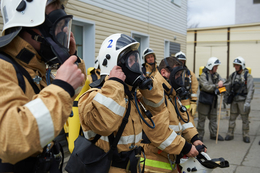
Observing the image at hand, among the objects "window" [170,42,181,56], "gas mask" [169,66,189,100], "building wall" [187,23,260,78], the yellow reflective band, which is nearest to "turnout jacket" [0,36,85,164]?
the yellow reflective band

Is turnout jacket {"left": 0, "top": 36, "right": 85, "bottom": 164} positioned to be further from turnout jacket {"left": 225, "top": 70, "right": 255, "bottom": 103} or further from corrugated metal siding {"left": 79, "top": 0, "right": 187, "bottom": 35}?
turnout jacket {"left": 225, "top": 70, "right": 255, "bottom": 103}

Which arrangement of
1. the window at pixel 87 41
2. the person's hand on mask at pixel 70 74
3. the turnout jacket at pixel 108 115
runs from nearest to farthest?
the person's hand on mask at pixel 70 74
the turnout jacket at pixel 108 115
the window at pixel 87 41

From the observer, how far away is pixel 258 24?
1870 cm

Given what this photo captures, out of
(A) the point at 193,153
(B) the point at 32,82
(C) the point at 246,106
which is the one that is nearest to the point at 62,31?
(B) the point at 32,82

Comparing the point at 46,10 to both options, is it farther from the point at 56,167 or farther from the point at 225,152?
the point at 225,152

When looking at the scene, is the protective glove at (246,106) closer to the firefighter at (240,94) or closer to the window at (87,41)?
the firefighter at (240,94)

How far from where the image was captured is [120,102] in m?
1.90

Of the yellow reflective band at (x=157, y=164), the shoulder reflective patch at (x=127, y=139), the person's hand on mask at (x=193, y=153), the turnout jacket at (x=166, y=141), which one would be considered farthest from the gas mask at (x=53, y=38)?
the person's hand on mask at (x=193, y=153)

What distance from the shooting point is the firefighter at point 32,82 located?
1062 millimetres

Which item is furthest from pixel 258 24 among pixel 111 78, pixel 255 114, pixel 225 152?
pixel 111 78

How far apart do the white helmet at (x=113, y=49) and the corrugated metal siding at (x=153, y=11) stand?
5285 millimetres

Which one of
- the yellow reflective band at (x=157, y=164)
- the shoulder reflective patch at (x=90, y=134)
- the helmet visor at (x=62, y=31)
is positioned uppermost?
the helmet visor at (x=62, y=31)

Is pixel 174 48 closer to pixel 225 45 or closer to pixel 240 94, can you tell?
Answer: pixel 240 94

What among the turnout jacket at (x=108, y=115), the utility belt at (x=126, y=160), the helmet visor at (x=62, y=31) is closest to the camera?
the helmet visor at (x=62, y=31)
